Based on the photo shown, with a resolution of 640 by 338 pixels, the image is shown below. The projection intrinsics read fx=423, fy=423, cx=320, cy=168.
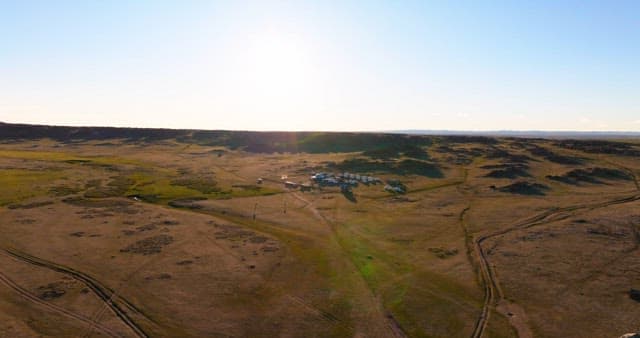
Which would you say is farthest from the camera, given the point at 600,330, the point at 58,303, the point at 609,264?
the point at 609,264

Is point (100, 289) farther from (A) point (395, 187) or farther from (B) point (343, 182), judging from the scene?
(B) point (343, 182)

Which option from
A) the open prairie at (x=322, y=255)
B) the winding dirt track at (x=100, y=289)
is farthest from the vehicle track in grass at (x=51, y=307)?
the winding dirt track at (x=100, y=289)

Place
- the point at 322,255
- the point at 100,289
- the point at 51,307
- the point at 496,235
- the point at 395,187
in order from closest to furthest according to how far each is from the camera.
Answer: the point at 51,307 < the point at 100,289 < the point at 322,255 < the point at 496,235 < the point at 395,187

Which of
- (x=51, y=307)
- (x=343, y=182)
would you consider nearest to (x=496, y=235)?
(x=343, y=182)

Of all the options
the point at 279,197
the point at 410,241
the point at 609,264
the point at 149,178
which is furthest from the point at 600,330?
the point at 149,178

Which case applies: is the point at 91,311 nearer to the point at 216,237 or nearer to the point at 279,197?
the point at 216,237

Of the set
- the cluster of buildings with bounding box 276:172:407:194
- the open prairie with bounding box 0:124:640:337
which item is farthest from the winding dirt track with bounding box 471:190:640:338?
the cluster of buildings with bounding box 276:172:407:194
